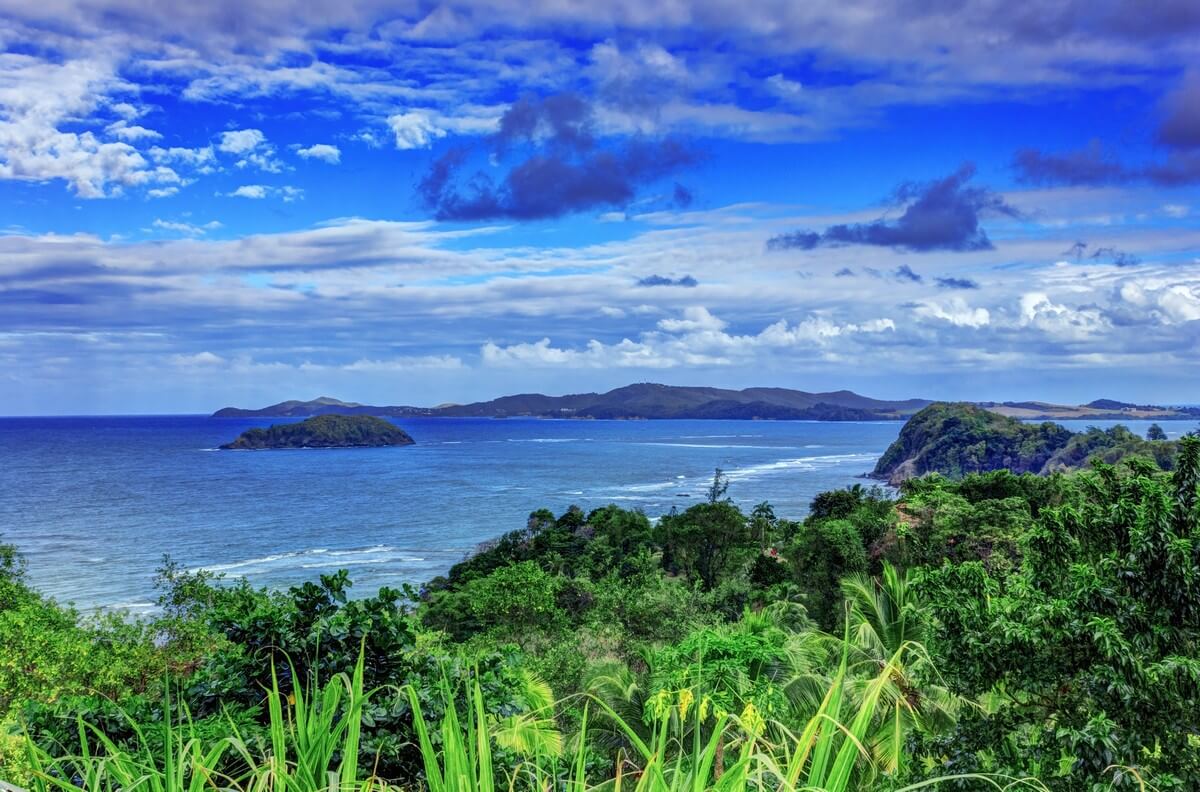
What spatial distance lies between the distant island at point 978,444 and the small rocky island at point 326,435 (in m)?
88.5

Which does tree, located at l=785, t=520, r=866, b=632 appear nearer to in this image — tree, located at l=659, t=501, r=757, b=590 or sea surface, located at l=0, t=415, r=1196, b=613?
tree, located at l=659, t=501, r=757, b=590

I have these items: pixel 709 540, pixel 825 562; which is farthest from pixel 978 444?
pixel 825 562

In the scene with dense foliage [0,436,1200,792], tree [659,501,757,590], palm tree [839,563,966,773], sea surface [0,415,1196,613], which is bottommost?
sea surface [0,415,1196,613]

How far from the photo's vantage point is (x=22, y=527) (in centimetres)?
6253

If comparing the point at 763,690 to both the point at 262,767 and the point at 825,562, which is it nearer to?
the point at 262,767

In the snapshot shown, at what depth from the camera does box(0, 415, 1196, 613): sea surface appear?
163 feet

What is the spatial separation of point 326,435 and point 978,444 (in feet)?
341

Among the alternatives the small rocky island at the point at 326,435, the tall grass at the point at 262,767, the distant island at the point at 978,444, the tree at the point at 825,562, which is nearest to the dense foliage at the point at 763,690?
the tall grass at the point at 262,767

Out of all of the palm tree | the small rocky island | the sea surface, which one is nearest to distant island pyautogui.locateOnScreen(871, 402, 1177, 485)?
the sea surface

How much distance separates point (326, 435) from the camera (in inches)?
5871

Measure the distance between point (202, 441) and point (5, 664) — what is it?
510 feet

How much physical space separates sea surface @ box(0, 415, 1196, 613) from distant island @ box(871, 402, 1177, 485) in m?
7.05

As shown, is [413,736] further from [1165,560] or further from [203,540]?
[203,540]

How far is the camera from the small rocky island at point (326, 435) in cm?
14275
